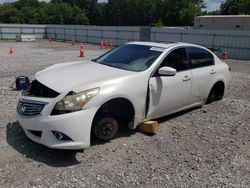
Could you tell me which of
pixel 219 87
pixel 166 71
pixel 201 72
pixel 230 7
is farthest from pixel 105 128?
pixel 230 7

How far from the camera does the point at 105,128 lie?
12.8 feet

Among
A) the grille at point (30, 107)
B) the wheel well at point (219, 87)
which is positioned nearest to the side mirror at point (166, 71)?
the grille at point (30, 107)

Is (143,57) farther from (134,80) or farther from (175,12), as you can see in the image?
(175,12)

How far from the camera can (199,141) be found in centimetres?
438

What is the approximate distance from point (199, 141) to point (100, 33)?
25703 mm

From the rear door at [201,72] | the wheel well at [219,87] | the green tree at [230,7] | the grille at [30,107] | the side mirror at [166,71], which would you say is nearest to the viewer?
the grille at [30,107]

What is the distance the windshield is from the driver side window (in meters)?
0.20

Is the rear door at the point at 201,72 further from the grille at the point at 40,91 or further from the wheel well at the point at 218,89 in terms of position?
the grille at the point at 40,91

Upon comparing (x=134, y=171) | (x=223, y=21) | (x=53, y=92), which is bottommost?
(x=134, y=171)

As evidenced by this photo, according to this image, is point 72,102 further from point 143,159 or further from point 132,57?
point 132,57

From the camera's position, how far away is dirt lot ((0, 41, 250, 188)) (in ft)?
10.5

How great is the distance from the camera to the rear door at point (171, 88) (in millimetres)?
Result: 4371

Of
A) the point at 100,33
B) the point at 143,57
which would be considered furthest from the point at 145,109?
the point at 100,33

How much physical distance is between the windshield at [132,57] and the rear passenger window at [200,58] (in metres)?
0.88
